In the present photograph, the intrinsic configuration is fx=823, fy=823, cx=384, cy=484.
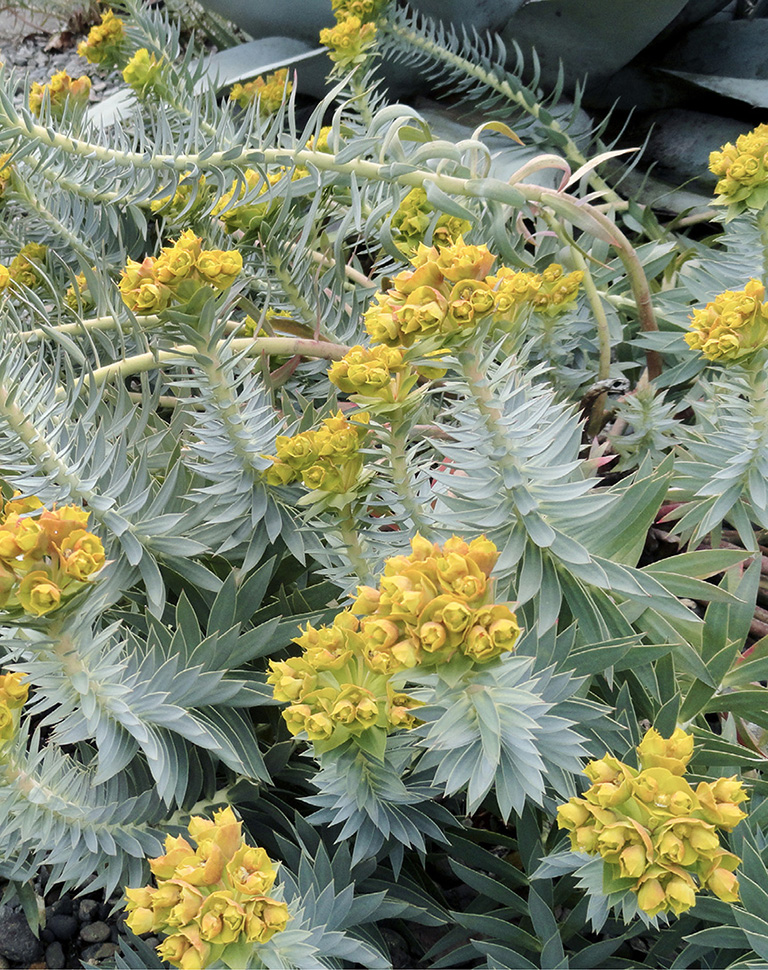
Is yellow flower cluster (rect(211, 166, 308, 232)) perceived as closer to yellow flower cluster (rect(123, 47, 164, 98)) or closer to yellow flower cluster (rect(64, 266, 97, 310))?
yellow flower cluster (rect(64, 266, 97, 310))

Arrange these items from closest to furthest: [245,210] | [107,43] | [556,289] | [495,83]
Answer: [245,210] < [556,289] < [495,83] < [107,43]

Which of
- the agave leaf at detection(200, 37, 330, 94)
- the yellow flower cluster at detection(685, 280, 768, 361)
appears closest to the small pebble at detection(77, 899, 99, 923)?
the yellow flower cluster at detection(685, 280, 768, 361)

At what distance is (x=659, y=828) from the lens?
534mm

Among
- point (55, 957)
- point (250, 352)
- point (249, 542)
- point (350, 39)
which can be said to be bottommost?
point (55, 957)

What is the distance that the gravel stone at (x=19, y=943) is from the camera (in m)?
0.95

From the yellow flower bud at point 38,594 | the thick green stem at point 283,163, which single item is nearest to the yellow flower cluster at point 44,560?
the yellow flower bud at point 38,594

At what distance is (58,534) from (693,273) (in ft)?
3.45

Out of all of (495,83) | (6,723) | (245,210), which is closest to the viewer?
(6,723)

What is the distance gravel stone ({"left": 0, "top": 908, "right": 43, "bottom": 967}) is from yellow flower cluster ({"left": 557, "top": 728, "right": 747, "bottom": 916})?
0.72 metres

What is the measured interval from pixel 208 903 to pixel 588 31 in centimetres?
184

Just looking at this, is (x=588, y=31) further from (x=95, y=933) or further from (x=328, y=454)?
(x=95, y=933)

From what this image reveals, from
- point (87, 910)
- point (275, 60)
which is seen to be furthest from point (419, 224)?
point (275, 60)

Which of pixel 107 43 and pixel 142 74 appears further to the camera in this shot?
pixel 107 43

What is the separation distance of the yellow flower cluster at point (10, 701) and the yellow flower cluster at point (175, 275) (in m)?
0.34
